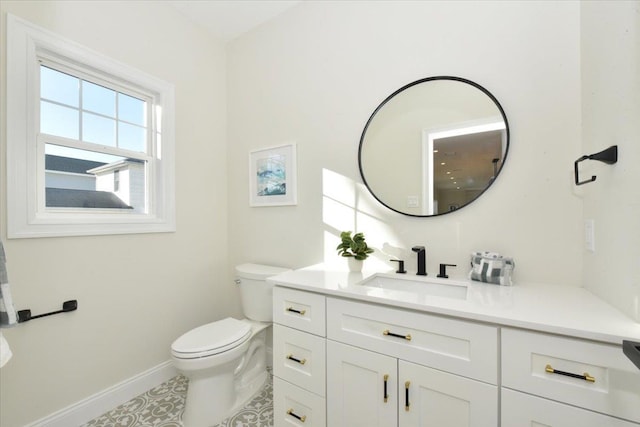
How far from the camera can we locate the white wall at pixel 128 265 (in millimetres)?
1413

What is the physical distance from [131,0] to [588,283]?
3123mm

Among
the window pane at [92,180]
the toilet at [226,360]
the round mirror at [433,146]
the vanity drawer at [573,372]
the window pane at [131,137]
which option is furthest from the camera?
the window pane at [131,137]

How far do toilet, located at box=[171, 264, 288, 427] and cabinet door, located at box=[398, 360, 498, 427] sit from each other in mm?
1005

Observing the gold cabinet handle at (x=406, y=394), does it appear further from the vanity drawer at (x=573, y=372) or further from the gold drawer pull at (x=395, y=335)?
the vanity drawer at (x=573, y=372)

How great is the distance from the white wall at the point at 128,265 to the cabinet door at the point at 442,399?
1.80 meters

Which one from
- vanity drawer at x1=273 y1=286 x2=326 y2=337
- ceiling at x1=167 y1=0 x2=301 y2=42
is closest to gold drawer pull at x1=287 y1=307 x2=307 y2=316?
vanity drawer at x1=273 y1=286 x2=326 y2=337

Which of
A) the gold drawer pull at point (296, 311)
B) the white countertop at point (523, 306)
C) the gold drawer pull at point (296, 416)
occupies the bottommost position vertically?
the gold drawer pull at point (296, 416)

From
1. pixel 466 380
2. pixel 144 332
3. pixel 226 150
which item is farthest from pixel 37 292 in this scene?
pixel 466 380

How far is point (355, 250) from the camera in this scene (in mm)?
1531

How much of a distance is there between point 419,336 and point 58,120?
2298mm

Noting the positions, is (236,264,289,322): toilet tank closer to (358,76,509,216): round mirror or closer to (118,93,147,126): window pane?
(358,76,509,216): round mirror

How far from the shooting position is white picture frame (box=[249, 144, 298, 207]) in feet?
6.61

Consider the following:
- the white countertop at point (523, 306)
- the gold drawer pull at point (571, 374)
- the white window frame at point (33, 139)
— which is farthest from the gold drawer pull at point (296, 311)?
the white window frame at point (33, 139)

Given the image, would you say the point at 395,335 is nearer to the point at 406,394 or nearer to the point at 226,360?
the point at 406,394
